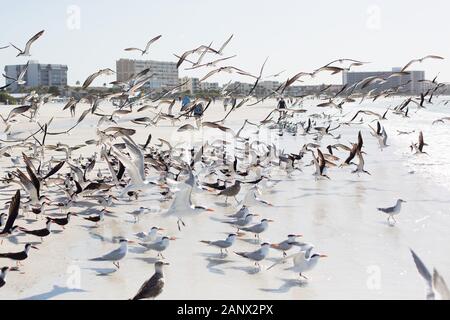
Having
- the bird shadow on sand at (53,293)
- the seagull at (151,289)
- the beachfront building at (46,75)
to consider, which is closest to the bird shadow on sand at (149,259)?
the bird shadow on sand at (53,293)

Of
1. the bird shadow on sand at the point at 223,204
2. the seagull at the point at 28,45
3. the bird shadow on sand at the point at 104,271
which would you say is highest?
the seagull at the point at 28,45

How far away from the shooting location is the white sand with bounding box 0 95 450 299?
5859mm

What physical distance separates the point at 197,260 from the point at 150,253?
0.69 meters

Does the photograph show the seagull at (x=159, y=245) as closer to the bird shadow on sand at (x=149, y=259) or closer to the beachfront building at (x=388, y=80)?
the bird shadow on sand at (x=149, y=259)

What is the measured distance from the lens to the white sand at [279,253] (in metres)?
5.86

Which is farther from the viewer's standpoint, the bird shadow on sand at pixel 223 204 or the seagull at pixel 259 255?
the bird shadow on sand at pixel 223 204

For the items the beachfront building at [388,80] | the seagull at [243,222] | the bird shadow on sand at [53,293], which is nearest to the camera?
the bird shadow on sand at [53,293]

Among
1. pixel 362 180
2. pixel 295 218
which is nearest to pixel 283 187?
pixel 362 180

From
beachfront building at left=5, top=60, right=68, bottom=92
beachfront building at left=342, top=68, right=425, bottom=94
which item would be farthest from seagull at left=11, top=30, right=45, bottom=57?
beachfront building at left=5, top=60, right=68, bottom=92

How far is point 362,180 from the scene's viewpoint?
1288cm

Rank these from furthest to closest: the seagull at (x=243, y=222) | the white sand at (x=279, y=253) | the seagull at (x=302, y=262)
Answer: the seagull at (x=243, y=222)
the seagull at (x=302, y=262)
the white sand at (x=279, y=253)

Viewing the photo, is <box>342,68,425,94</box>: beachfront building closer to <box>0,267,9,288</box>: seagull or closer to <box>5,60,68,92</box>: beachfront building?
<box>0,267,9,288</box>: seagull

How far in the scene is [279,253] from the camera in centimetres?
704

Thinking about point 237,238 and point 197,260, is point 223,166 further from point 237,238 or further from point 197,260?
point 197,260
